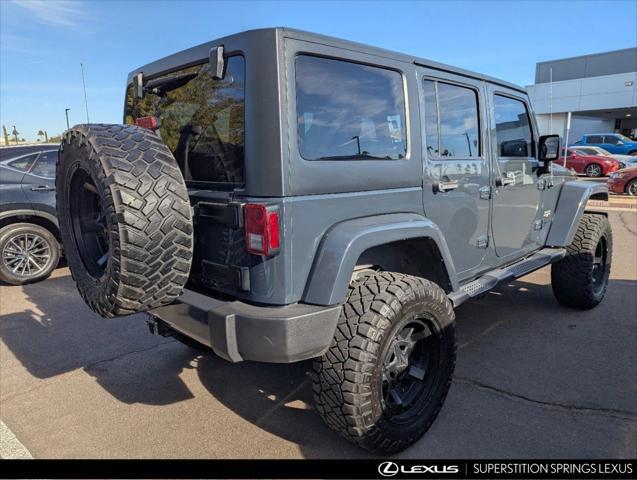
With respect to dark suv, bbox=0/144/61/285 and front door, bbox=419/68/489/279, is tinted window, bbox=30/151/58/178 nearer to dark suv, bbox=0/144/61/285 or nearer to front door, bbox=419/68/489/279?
dark suv, bbox=0/144/61/285

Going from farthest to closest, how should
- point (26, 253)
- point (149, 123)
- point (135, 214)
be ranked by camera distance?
point (26, 253), point (149, 123), point (135, 214)

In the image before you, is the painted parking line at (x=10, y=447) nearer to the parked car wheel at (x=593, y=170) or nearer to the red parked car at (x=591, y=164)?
the red parked car at (x=591, y=164)

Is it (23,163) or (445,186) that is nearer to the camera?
(445,186)

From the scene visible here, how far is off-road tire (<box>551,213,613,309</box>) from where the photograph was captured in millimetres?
4246

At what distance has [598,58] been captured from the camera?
35.7 metres

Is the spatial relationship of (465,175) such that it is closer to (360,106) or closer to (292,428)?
(360,106)

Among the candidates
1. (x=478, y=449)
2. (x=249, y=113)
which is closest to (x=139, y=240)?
(x=249, y=113)

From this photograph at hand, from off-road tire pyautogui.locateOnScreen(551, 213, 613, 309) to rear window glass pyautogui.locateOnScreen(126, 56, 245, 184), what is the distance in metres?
3.57

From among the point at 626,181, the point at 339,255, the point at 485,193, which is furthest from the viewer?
the point at 626,181

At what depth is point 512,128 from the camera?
3736mm

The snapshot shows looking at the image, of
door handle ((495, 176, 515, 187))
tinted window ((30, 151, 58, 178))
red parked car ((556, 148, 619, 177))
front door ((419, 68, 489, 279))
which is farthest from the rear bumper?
red parked car ((556, 148, 619, 177))

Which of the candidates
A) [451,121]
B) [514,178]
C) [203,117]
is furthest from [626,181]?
[203,117]

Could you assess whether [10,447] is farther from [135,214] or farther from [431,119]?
[431,119]

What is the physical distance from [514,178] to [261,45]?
2454 mm
